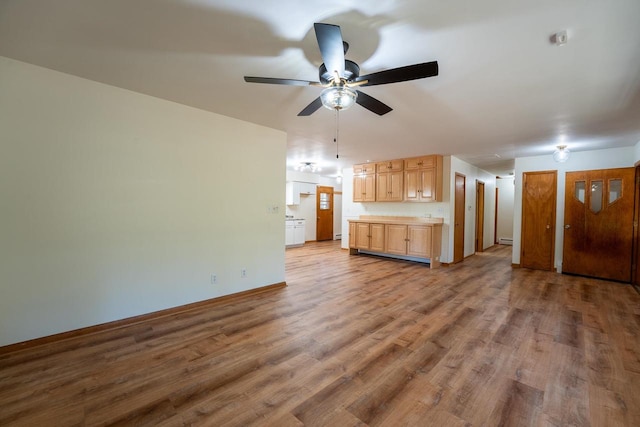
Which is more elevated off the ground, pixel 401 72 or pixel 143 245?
pixel 401 72

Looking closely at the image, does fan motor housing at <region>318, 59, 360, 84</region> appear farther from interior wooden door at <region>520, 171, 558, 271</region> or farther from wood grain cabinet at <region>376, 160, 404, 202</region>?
interior wooden door at <region>520, 171, 558, 271</region>

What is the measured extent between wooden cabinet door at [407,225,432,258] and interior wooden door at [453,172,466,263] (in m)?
0.80

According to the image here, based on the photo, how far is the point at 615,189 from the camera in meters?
4.85

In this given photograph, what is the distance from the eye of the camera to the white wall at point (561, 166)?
15.9ft

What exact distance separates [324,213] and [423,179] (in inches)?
185

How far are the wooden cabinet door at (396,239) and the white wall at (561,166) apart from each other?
8.06 ft

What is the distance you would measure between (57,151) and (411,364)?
375cm

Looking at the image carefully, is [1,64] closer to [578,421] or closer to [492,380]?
[492,380]

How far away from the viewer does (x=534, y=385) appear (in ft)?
6.42

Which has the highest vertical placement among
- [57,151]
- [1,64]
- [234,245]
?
[1,64]

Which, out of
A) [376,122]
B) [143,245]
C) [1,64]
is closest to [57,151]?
[1,64]

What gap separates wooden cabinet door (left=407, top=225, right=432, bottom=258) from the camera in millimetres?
5805

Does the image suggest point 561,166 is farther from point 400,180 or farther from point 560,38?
point 560,38

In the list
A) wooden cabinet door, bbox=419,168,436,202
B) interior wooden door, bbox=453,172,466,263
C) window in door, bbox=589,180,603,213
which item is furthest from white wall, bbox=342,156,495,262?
window in door, bbox=589,180,603,213
